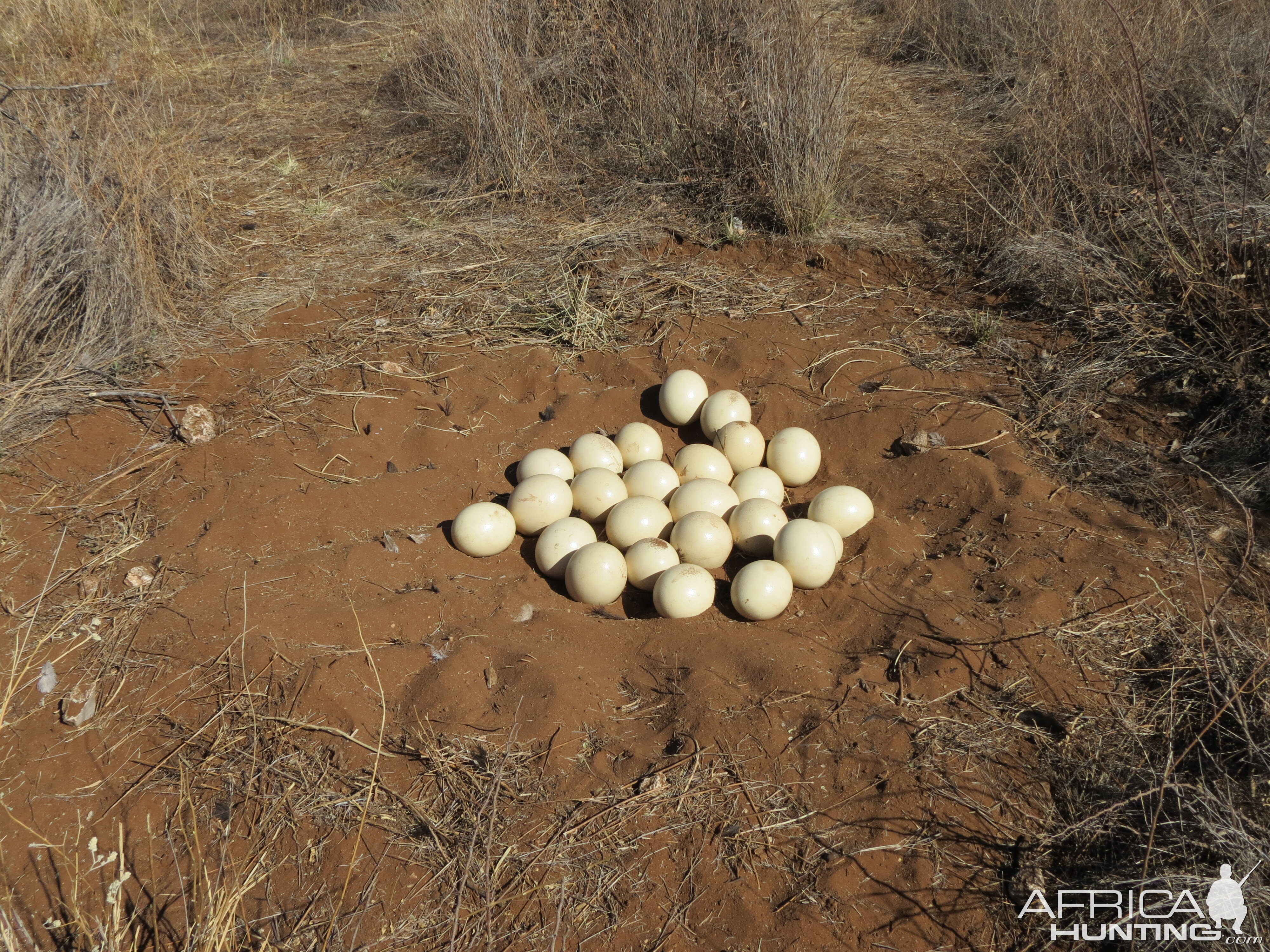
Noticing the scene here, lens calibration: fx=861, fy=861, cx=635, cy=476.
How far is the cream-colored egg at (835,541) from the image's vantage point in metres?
3.23

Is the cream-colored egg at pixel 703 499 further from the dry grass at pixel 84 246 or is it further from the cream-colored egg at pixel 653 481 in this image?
the dry grass at pixel 84 246

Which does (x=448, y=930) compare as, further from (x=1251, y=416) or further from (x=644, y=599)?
(x=1251, y=416)

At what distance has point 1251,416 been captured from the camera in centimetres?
346

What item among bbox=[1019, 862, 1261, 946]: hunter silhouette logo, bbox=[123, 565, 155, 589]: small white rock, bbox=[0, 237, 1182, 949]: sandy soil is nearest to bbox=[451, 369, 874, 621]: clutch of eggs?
bbox=[0, 237, 1182, 949]: sandy soil

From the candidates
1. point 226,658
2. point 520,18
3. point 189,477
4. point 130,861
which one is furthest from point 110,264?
point 520,18

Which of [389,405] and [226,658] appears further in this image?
[389,405]

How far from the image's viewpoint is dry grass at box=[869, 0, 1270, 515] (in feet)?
12.0

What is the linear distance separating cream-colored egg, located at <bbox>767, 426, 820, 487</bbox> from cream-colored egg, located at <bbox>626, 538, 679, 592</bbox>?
0.70 meters

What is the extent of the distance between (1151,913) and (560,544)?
2.14m

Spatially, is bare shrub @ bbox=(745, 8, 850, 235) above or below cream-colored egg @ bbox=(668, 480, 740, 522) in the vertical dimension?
above

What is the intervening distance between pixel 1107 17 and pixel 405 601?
5.38 meters

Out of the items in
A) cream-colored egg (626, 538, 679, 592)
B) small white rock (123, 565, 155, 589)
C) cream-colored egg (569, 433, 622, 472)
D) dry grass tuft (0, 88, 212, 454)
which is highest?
dry grass tuft (0, 88, 212, 454)

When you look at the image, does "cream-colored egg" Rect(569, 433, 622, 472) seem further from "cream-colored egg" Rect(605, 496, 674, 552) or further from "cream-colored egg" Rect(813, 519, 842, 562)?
"cream-colored egg" Rect(813, 519, 842, 562)

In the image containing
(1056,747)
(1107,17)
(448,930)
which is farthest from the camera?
(1107,17)
